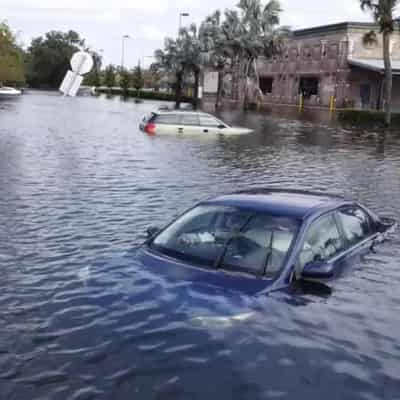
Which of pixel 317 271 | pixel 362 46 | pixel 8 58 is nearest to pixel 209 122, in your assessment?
pixel 317 271

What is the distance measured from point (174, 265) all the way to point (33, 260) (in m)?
2.80

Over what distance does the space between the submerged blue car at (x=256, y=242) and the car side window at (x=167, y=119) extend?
70.4 ft

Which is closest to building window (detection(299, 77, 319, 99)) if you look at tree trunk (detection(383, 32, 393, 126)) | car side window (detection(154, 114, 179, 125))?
tree trunk (detection(383, 32, 393, 126))

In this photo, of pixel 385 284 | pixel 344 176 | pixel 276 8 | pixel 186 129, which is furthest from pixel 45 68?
pixel 385 284

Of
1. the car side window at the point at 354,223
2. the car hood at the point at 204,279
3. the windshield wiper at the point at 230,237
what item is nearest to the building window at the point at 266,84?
the car side window at the point at 354,223

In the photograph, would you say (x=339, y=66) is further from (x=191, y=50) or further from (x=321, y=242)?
(x=321, y=242)

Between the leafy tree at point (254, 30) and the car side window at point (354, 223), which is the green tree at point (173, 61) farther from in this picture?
the car side window at point (354, 223)

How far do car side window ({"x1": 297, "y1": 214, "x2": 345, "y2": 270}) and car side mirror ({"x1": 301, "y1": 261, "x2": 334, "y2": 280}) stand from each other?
0.12 meters

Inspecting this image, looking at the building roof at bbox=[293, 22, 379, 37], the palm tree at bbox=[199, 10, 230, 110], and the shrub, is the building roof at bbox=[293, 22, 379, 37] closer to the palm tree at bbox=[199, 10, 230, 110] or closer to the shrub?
the palm tree at bbox=[199, 10, 230, 110]

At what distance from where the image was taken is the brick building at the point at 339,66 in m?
62.6

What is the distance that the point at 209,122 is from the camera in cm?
2980

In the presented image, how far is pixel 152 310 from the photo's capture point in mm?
6461

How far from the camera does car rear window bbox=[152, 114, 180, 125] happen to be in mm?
29391

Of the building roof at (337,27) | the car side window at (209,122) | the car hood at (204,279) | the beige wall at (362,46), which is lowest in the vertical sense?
the car hood at (204,279)
